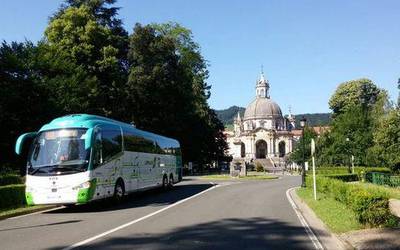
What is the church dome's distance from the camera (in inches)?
5773

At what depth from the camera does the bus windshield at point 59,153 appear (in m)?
18.6

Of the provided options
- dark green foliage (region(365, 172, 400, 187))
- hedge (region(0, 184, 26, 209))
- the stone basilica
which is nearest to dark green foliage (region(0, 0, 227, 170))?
hedge (region(0, 184, 26, 209))

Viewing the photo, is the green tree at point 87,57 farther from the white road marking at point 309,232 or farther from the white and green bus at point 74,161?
the white road marking at point 309,232

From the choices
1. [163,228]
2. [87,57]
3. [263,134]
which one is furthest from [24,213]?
[263,134]

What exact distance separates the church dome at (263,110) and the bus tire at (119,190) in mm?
125754

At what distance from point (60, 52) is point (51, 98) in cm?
800

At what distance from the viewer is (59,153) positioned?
18.8 m

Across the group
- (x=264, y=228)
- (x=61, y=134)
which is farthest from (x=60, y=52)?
(x=264, y=228)

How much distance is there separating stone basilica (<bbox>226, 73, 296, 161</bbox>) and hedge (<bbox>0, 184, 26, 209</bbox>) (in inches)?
4759

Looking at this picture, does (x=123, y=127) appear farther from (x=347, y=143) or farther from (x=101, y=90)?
(x=347, y=143)

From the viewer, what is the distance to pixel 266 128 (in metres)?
145

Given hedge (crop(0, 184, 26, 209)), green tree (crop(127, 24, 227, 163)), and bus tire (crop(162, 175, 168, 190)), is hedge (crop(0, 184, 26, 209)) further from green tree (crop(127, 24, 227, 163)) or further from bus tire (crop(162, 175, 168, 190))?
green tree (crop(127, 24, 227, 163))

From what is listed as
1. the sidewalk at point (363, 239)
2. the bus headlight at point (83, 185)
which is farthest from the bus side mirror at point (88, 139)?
the sidewalk at point (363, 239)

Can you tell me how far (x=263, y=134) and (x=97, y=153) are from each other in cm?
12704
